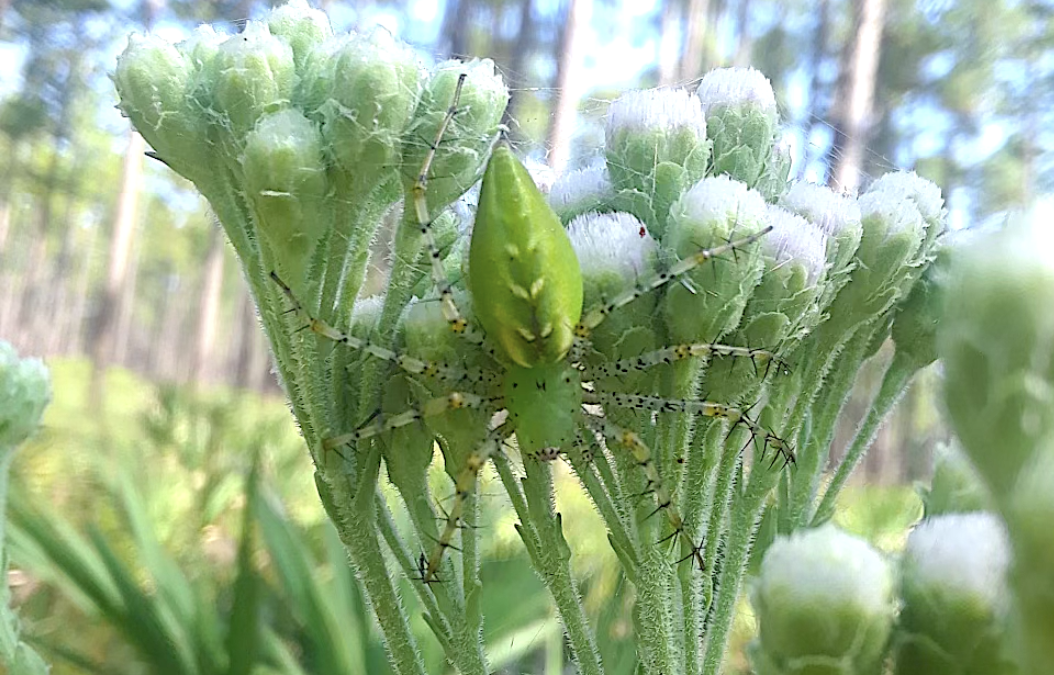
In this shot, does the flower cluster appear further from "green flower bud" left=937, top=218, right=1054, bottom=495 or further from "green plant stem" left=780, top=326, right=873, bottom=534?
"green flower bud" left=937, top=218, right=1054, bottom=495

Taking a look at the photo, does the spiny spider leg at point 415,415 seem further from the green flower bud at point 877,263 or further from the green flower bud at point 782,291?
the green flower bud at point 877,263

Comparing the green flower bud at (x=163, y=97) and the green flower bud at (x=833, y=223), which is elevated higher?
the green flower bud at (x=163, y=97)

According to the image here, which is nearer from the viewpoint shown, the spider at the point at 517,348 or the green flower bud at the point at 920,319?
the spider at the point at 517,348

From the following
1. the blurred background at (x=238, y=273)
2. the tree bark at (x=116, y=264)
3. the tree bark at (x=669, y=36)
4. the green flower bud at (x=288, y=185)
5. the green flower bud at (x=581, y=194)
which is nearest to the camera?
the green flower bud at (x=288, y=185)

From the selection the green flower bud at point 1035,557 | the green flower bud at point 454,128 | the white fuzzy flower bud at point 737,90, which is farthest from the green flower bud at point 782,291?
the green flower bud at point 1035,557

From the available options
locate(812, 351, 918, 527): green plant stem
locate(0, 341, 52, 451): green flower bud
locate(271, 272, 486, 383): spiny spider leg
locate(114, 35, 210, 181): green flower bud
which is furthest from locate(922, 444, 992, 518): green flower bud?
locate(0, 341, 52, 451): green flower bud

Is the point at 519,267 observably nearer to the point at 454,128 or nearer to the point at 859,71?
the point at 454,128

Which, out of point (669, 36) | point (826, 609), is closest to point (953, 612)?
point (826, 609)
